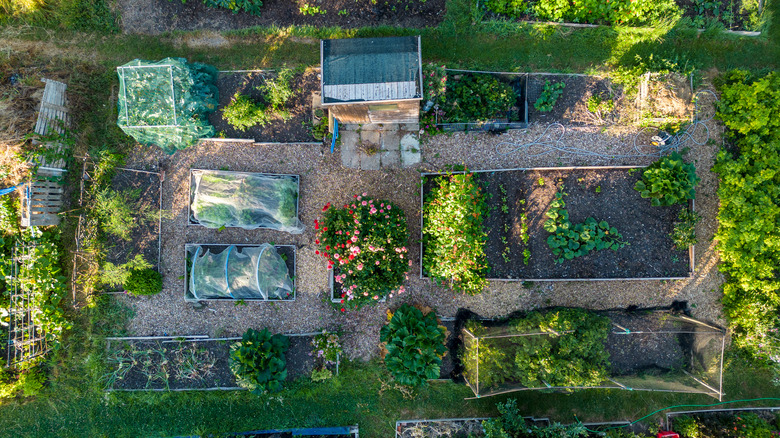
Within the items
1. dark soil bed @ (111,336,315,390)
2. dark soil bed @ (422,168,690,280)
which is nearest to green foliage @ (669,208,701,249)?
dark soil bed @ (422,168,690,280)

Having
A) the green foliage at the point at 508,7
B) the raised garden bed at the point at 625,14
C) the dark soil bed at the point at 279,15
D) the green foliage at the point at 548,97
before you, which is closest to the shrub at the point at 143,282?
the dark soil bed at the point at 279,15

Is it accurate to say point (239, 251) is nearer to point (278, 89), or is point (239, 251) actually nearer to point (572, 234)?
point (278, 89)

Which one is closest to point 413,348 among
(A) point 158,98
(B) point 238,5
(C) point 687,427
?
(C) point 687,427

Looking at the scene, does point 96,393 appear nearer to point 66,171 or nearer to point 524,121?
point 66,171

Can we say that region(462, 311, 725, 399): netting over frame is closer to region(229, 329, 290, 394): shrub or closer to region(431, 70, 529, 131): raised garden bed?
region(229, 329, 290, 394): shrub

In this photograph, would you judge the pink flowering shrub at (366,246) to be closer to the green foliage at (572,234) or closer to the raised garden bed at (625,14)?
the green foliage at (572,234)

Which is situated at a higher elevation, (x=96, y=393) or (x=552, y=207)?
(x=552, y=207)

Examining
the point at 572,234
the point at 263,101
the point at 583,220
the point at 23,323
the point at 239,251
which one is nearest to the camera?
the point at 572,234

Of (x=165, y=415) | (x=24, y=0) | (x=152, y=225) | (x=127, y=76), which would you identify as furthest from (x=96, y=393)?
(x=24, y=0)
